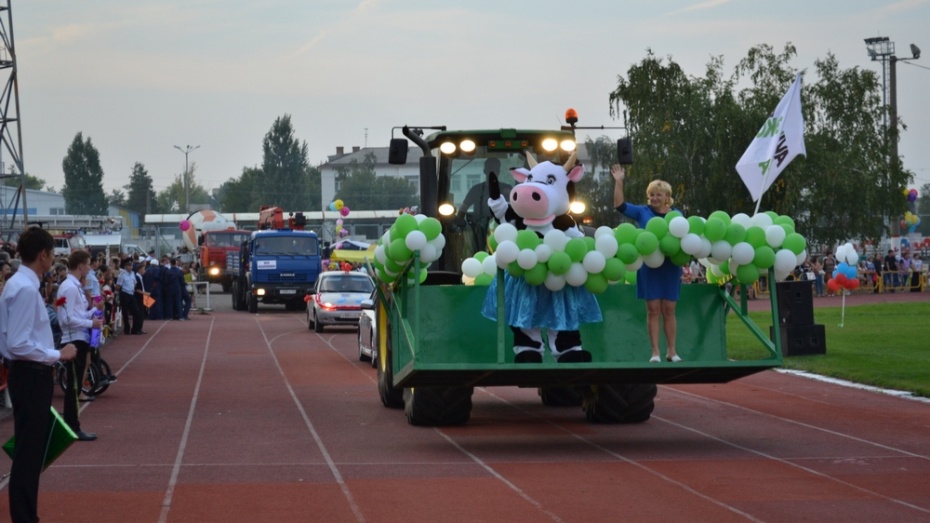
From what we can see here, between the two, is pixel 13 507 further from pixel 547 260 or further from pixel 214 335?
pixel 214 335

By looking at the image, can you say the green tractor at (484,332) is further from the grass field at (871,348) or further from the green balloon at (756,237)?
the grass field at (871,348)

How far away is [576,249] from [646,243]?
630 mm

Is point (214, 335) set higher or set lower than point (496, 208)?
lower

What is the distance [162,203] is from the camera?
198875 mm

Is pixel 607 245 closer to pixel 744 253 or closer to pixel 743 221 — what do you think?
pixel 744 253

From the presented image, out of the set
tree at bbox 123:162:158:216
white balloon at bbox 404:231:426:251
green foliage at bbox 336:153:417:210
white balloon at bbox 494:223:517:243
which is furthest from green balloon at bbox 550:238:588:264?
tree at bbox 123:162:158:216

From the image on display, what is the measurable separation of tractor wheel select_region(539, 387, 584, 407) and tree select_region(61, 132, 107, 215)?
444ft

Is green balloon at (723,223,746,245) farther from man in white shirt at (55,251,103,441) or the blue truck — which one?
the blue truck

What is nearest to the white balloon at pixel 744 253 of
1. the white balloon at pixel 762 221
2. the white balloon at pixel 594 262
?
the white balloon at pixel 762 221

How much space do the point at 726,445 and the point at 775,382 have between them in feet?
24.1

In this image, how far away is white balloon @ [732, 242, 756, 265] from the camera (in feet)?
39.4

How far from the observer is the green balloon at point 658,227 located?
470 inches

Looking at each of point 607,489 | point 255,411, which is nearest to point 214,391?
point 255,411

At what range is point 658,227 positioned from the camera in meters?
11.9
